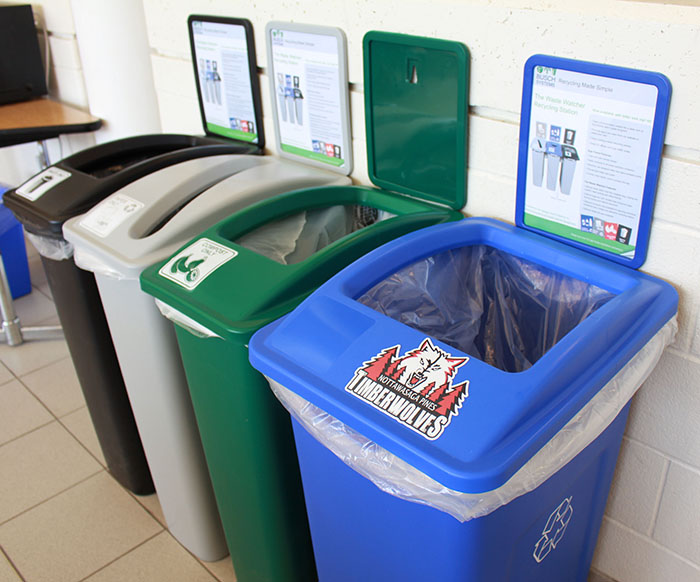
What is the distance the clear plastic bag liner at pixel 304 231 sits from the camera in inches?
60.8

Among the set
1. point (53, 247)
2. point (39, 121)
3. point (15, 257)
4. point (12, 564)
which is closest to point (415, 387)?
point (53, 247)

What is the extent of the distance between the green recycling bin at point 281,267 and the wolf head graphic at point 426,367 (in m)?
0.12

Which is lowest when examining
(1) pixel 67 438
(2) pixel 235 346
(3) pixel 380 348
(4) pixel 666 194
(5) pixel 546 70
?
(1) pixel 67 438

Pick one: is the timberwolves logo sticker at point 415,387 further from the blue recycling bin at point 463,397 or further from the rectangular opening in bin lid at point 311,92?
the rectangular opening in bin lid at point 311,92

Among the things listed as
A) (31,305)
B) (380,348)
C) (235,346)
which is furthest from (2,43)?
(380,348)

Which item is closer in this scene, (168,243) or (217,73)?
(168,243)

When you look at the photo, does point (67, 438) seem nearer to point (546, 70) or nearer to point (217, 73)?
point (217, 73)

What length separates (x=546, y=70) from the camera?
1.26m

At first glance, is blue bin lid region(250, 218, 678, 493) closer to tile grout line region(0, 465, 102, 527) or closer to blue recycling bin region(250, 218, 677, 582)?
blue recycling bin region(250, 218, 677, 582)

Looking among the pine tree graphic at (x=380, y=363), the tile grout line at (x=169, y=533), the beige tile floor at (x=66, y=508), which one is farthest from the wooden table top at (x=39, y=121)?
the pine tree graphic at (x=380, y=363)

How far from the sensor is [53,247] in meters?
1.70

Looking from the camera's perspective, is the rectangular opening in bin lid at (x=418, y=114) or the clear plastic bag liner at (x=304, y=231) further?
the clear plastic bag liner at (x=304, y=231)

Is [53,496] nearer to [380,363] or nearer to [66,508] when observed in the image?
[66,508]

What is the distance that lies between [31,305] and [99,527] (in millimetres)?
1548
